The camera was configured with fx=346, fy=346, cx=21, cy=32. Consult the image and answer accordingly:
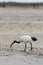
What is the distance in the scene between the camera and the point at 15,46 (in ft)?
45.6

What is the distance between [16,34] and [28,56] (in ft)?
21.4

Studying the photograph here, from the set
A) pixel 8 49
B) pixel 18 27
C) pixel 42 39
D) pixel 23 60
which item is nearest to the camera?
pixel 23 60

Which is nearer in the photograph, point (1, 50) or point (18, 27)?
point (1, 50)

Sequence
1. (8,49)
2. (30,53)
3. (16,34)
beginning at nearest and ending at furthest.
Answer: (30,53) < (8,49) < (16,34)

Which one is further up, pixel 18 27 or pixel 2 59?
pixel 2 59

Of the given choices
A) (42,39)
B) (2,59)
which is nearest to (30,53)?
(2,59)

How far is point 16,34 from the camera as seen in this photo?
59.7 feet

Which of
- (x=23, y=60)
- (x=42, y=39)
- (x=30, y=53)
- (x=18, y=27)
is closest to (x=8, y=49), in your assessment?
(x=30, y=53)

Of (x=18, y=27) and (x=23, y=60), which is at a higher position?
(x=23, y=60)

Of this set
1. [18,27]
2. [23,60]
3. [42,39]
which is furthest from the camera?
[18,27]

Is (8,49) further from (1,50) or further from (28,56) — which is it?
(28,56)

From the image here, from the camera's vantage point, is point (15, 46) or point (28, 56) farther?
point (15, 46)

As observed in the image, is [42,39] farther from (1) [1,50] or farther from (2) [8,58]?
(2) [8,58]

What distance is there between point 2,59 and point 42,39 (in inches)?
204
